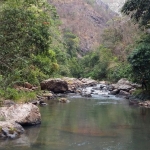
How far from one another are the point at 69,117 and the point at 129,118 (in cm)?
305

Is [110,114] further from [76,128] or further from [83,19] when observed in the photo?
[83,19]

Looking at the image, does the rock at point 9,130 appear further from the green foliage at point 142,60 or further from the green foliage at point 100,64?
the green foliage at point 100,64

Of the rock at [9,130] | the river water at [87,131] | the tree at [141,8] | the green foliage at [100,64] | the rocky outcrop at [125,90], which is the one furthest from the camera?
the green foliage at [100,64]

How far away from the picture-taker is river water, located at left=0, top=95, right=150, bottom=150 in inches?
415

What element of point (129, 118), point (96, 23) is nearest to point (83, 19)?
point (96, 23)

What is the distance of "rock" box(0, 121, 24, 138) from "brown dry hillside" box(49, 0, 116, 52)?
3008 inches

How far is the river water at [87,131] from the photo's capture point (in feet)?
34.6

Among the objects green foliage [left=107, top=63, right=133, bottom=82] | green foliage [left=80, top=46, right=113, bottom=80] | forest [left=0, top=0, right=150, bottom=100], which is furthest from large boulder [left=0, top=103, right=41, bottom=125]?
green foliage [left=80, top=46, right=113, bottom=80]

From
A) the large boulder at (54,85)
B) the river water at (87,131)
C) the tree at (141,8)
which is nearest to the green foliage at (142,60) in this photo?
the tree at (141,8)

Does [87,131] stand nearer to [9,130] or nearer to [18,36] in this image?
[9,130]

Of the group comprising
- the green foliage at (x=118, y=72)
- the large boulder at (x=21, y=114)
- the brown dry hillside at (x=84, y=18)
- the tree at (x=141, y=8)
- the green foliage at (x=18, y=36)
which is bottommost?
the large boulder at (x=21, y=114)

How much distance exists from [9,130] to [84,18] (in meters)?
98.5

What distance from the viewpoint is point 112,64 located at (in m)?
44.6

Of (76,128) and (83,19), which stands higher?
(83,19)
